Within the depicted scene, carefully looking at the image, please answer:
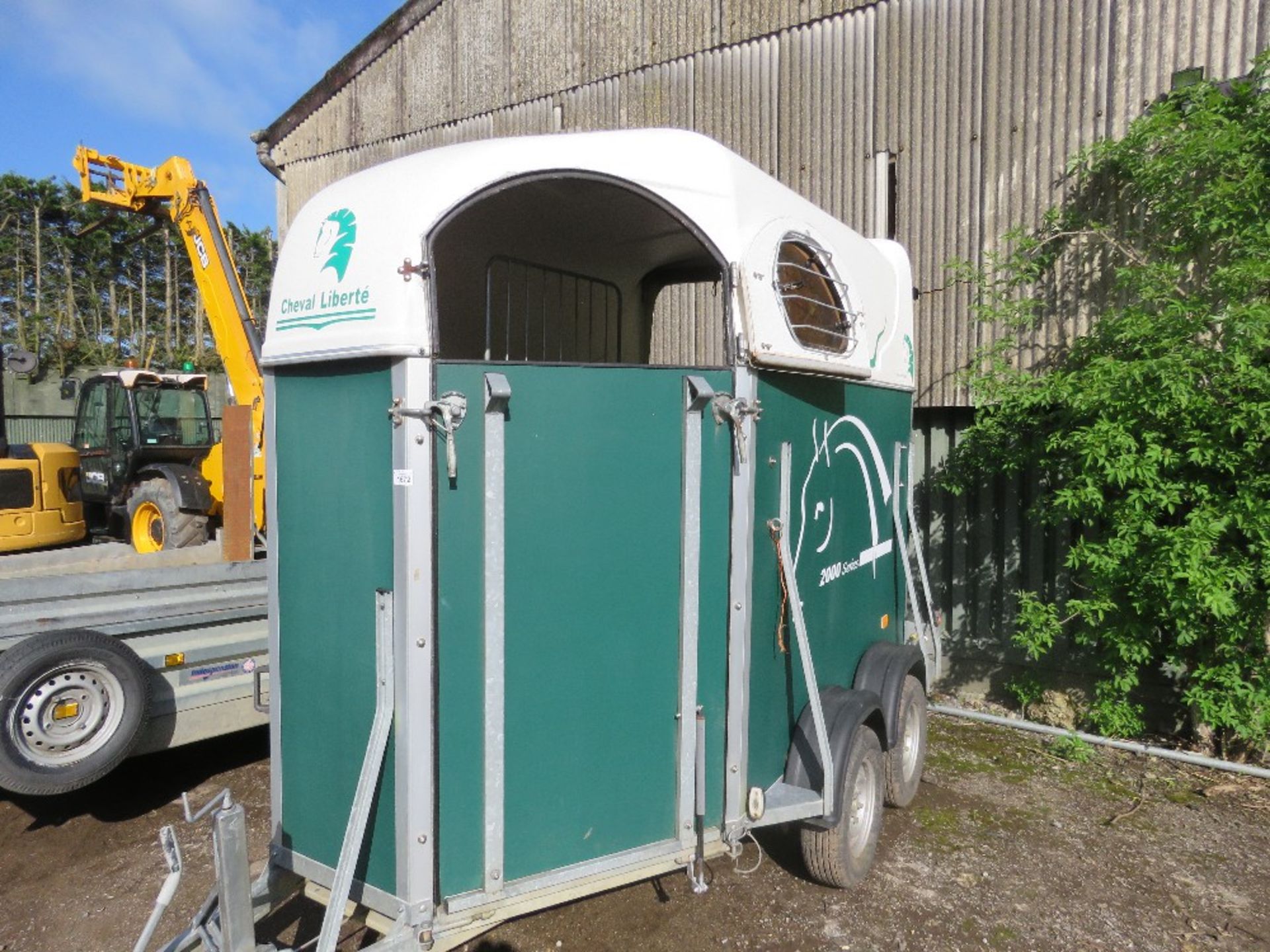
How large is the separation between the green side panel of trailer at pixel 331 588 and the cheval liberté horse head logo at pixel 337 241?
1.08 ft

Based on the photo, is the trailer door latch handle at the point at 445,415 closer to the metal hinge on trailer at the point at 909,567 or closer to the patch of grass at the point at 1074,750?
the metal hinge on trailer at the point at 909,567

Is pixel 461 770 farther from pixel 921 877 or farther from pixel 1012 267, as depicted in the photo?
pixel 1012 267

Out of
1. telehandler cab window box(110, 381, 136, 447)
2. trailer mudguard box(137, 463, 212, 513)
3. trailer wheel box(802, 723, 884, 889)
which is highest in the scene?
telehandler cab window box(110, 381, 136, 447)

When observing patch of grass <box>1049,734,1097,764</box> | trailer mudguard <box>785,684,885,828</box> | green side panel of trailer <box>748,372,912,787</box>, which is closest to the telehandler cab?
green side panel of trailer <box>748,372,912,787</box>

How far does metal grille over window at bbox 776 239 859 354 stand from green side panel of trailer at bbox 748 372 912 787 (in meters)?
0.19

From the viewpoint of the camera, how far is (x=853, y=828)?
392 centimetres

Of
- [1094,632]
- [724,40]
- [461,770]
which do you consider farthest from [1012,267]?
[461,770]

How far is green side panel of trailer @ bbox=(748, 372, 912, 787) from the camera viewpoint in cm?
329

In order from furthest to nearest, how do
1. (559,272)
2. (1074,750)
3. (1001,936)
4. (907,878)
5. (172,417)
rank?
(172,417), (1074,750), (559,272), (907,878), (1001,936)

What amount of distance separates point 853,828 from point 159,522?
272 inches

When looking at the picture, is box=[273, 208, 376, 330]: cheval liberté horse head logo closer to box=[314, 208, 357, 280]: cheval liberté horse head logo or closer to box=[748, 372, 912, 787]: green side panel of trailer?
box=[314, 208, 357, 280]: cheval liberté horse head logo

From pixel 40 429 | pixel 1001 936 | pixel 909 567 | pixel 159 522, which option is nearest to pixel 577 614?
pixel 1001 936

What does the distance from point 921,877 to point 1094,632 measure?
2730 millimetres

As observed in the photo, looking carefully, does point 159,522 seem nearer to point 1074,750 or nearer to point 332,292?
point 332,292
